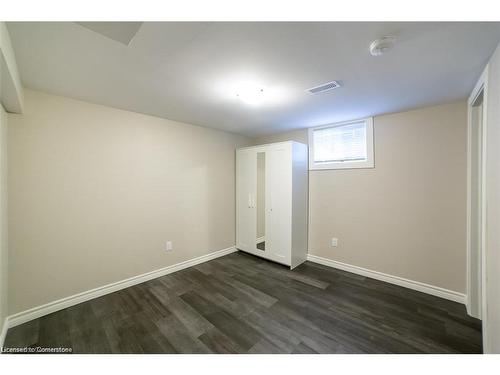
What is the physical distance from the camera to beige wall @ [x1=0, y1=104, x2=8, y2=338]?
5.11ft

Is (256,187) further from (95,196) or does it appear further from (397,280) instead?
(397,280)

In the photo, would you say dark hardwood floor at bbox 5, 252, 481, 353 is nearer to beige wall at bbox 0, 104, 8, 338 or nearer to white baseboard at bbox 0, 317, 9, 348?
white baseboard at bbox 0, 317, 9, 348

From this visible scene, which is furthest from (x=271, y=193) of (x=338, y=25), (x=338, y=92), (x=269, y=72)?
(x=338, y=25)

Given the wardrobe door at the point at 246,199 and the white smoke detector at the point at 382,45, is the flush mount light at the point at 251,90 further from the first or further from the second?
the wardrobe door at the point at 246,199

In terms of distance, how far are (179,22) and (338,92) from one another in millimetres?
1575

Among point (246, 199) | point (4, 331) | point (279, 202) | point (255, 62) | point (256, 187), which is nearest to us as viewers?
point (255, 62)

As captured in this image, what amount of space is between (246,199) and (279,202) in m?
0.77

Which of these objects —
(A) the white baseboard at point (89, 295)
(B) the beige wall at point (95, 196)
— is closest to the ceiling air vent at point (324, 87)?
(B) the beige wall at point (95, 196)

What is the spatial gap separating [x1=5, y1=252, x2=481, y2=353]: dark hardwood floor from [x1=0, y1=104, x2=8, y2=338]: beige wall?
0.30m

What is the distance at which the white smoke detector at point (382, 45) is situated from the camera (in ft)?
3.72

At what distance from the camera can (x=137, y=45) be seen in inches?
48.5

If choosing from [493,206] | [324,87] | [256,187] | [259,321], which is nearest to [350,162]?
[324,87]

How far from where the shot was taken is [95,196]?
7.29ft
